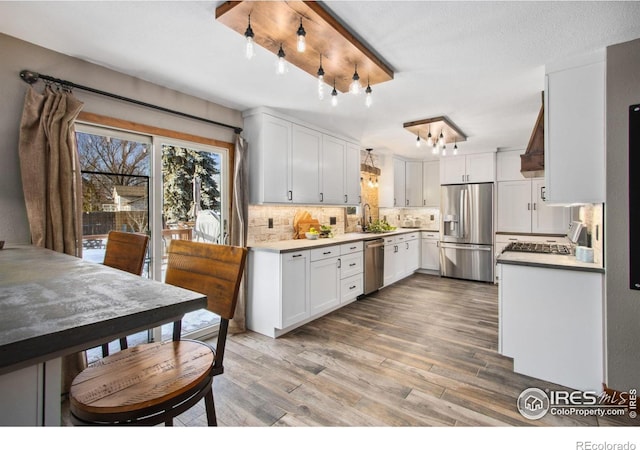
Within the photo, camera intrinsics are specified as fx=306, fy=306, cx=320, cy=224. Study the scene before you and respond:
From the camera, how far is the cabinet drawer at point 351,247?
3934 mm

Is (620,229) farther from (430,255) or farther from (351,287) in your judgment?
(430,255)

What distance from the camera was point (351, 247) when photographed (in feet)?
13.5

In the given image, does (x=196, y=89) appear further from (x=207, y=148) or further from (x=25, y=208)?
(x=25, y=208)

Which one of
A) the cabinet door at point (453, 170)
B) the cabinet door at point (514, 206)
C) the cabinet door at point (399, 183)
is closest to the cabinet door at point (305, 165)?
the cabinet door at point (399, 183)

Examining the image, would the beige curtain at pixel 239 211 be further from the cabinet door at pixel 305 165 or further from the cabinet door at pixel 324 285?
the cabinet door at pixel 324 285

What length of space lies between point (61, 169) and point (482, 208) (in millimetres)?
5774

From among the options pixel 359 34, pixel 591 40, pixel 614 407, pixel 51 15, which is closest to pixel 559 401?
pixel 614 407

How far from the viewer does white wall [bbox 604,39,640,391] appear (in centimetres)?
197

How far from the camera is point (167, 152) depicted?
2.92m

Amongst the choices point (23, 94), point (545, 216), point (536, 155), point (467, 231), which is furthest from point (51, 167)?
point (545, 216)

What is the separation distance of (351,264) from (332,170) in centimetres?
132

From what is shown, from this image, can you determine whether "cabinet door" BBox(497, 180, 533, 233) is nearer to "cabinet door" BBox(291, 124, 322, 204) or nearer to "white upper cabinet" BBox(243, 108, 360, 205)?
"white upper cabinet" BBox(243, 108, 360, 205)

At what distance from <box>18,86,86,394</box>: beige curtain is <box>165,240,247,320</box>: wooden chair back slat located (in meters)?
1.19

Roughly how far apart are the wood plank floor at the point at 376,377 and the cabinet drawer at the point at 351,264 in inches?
20.8
